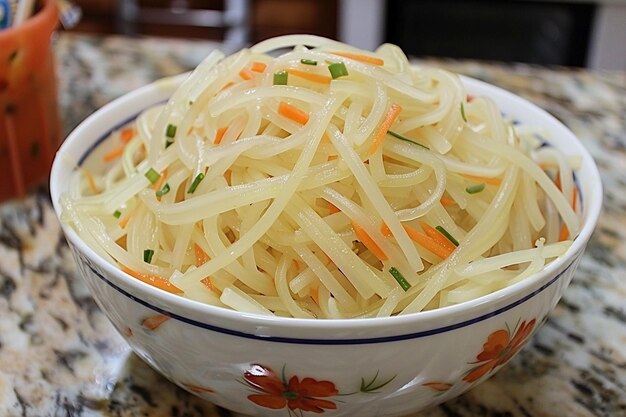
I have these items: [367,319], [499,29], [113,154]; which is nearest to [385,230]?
[367,319]

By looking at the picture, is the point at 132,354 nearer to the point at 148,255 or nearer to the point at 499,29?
the point at 148,255

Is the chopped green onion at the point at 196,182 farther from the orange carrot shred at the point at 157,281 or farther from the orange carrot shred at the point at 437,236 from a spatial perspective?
the orange carrot shred at the point at 437,236

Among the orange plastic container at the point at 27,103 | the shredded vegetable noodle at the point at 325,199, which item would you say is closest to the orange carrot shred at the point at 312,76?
the shredded vegetable noodle at the point at 325,199

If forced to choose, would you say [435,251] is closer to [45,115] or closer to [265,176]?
[265,176]

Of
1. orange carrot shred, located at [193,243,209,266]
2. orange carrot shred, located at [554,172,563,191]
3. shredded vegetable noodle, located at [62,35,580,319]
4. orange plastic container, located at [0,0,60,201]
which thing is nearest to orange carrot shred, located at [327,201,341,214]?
shredded vegetable noodle, located at [62,35,580,319]

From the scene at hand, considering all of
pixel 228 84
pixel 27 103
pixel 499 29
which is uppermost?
pixel 228 84
